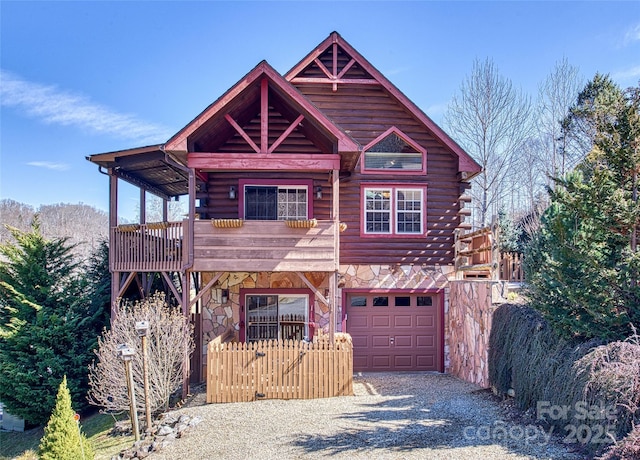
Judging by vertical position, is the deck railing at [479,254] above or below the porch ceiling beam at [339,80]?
below

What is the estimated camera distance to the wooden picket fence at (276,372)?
923cm

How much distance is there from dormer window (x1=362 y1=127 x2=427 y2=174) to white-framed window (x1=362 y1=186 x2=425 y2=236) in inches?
22.6

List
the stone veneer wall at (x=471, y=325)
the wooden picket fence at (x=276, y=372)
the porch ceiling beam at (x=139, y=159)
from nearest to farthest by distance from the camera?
the wooden picket fence at (x=276, y=372) < the stone veneer wall at (x=471, y=325) < the porch ceiling beam at (x=139, y=159)

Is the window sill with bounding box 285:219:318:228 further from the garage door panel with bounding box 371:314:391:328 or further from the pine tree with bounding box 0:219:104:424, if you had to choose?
the pine tree with bounding box 0:219:104:424

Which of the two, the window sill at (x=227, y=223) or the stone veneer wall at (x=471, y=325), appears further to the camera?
the window sill at (x=227, y=223)

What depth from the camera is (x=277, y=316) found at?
39.7 feet

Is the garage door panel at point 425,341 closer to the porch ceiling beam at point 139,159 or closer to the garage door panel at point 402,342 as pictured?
the garage door panel at point 402,342

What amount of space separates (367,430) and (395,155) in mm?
7964

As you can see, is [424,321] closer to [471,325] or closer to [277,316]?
[471,325]

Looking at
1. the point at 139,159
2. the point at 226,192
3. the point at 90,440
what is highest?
the point at 139,159

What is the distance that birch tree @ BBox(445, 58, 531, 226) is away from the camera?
21.9 meters

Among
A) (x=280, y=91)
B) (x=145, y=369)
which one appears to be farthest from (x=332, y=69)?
(x=145, y=369)

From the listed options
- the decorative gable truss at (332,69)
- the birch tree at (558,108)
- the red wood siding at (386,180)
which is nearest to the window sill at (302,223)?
the red wood siding at (386,180)

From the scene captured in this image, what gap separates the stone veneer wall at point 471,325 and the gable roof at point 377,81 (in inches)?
140
